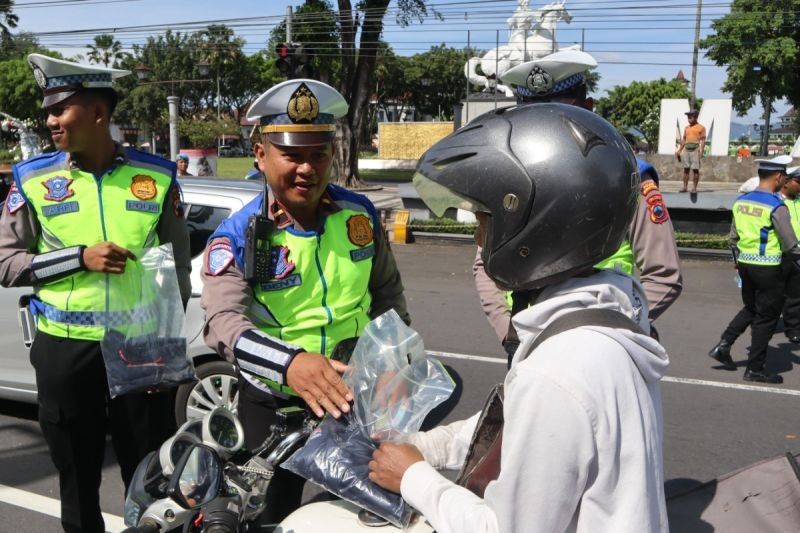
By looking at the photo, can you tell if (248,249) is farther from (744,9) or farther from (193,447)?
(744,9)

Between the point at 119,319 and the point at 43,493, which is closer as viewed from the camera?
the point at 119,319

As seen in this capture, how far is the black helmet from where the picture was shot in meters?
1.33

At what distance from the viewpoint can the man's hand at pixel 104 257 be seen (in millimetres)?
2619

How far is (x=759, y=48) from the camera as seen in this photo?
118 ft

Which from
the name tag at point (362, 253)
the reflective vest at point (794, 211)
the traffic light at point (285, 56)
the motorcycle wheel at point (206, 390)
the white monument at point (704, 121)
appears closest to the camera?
the name tag at point (362, 253)

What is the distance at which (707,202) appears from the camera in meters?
12.5

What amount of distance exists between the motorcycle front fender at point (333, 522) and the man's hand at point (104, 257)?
1383 millimetres

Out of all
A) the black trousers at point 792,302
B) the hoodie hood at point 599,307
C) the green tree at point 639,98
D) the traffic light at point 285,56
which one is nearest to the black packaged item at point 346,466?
the hoodie hood at point 599,307

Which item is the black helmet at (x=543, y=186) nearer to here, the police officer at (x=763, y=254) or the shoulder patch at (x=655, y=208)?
the shoulder patch at (x=655, y=208)

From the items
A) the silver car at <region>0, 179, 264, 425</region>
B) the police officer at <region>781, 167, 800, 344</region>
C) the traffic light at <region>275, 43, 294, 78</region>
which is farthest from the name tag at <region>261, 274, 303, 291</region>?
the traffic light at <region>275, 43, 294, 78</region>

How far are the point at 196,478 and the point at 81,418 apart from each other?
1.45 m

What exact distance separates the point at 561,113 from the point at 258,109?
118cm

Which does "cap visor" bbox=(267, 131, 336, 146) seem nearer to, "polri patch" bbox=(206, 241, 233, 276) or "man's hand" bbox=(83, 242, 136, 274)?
"polri patch" bbox=(206, 241, 233, 276)

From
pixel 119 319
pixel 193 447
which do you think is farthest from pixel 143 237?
pixel 193 447
